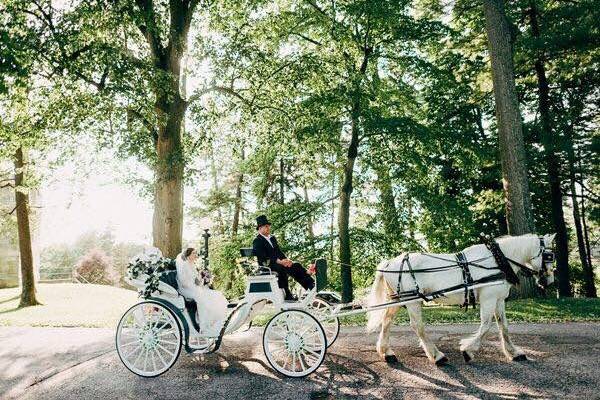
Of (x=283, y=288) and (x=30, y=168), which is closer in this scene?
(x=283, y=288)

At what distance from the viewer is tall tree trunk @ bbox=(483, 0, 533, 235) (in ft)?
37.3

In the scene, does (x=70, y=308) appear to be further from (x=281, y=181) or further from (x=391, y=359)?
(x=391, y=359)

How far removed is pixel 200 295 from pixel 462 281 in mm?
3863

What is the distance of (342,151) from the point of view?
15984 millimetres

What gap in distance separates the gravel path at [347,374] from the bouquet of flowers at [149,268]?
4.12 feet

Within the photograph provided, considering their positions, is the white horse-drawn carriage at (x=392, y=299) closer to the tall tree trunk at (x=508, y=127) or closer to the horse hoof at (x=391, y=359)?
the horse hoof at (x=391, y=359)

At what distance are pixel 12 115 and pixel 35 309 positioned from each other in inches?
321

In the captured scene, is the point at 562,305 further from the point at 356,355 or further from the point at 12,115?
the point at 12,115

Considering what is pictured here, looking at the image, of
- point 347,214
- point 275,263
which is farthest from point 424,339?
point 347,214

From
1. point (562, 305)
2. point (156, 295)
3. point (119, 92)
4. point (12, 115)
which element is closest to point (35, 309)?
point (12, 115)

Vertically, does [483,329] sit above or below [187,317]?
below

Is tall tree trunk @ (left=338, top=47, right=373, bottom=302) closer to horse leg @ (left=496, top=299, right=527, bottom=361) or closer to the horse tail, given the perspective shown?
the horse tail

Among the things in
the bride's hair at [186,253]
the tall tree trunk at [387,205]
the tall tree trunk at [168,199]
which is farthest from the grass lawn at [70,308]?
the tall tree trunk at [387,205]

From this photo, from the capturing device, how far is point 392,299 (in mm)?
6586
